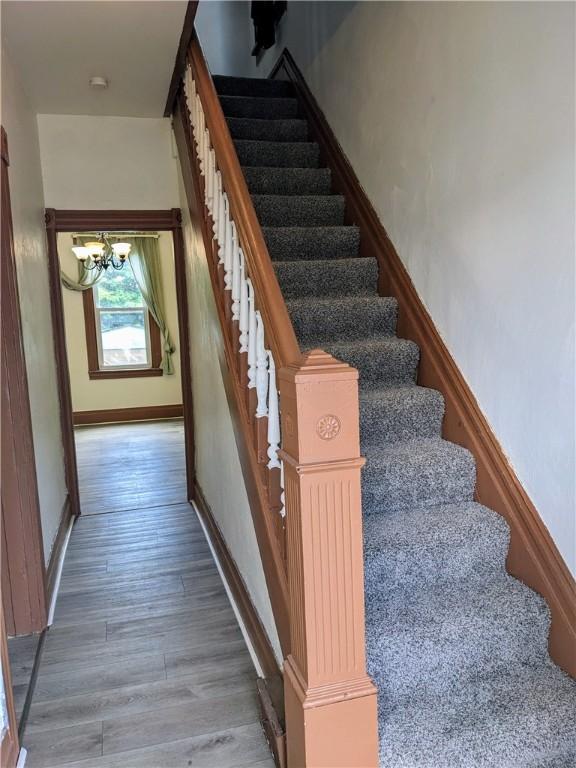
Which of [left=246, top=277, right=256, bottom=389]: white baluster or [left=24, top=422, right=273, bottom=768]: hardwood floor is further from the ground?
[left=246, top=277, right=256, bottom=389]: white baluster

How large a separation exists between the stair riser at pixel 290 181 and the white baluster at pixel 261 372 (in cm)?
189

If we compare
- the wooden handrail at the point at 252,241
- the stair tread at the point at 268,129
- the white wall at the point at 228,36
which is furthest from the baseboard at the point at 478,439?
the white wall at the point at 228,36

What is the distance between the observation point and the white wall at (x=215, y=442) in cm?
213

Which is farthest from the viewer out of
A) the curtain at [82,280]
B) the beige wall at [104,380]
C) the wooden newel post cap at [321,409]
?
the beige wall at [104,380]

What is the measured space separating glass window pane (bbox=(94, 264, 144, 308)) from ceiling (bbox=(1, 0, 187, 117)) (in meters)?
4.19

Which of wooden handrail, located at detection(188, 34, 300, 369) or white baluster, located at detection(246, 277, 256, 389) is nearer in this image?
wooden handrail, located at detection(188, 34, 300, 369)

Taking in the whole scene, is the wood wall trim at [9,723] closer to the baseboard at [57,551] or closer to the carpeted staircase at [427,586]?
the baseboard at [57,551]

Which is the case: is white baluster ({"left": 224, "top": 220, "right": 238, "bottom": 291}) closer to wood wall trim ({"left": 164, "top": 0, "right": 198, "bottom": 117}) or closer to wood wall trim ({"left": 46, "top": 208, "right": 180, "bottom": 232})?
wood wall trim ({"left": 164, "top": 0, "right": 198, "bottom": 117})

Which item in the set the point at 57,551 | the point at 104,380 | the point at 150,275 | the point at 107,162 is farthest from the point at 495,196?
the point at 104,380

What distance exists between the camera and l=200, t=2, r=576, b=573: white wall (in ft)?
5.60

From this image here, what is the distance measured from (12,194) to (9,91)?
478mm

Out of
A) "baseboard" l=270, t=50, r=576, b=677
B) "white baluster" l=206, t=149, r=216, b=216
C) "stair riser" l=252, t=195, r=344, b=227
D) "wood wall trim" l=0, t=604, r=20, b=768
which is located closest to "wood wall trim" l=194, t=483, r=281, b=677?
"wood wall trim" l=0, t=604, r=20, b=768

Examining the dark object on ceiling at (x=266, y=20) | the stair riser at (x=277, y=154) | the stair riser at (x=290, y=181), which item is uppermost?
the dark object on ceiling at (x=266, y=20)

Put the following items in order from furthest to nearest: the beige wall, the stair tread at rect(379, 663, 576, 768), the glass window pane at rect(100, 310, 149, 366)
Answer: the glass window pane at rect(100, 310, 149, 366), the beige wall, the stair tread at rect(379, 663, 576, 768)
